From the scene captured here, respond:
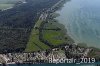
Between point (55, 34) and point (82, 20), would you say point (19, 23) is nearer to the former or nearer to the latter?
point (55, 34)

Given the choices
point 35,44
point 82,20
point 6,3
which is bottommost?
point 35,44

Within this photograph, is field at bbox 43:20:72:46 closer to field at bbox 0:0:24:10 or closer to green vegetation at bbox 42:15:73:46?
green vegetation at bbox 42:15:73:46

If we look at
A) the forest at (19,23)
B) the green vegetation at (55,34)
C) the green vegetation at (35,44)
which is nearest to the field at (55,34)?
the green vegetation at (55,34)

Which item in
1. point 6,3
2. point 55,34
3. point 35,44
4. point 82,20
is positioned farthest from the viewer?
point 6,3

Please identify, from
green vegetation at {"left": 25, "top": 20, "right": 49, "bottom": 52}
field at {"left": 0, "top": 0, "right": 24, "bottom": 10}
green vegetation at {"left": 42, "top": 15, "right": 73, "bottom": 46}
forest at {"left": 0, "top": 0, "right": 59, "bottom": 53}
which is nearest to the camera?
green vegetation at {"left": 25, "top": 20, "right": 49, "bottom": 52}

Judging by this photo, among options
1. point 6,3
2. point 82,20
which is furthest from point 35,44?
point 6,3

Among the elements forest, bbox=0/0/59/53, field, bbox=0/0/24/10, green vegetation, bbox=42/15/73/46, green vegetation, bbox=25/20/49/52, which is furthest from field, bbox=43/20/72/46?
field, bbox=0/0/24/10

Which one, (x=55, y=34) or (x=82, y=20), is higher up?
(x=82, y=20)

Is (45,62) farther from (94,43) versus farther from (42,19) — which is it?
(42,19)
